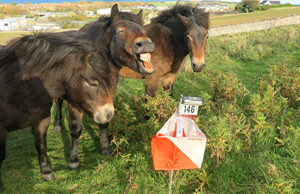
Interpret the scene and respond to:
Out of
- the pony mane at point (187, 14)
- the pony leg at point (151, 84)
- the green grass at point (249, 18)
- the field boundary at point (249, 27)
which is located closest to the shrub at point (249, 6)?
the green grass at point (249, 18)

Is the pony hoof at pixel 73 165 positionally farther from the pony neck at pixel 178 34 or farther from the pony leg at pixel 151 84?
the pony neck at pixel 178 34

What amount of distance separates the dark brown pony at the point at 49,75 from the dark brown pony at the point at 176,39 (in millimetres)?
2263

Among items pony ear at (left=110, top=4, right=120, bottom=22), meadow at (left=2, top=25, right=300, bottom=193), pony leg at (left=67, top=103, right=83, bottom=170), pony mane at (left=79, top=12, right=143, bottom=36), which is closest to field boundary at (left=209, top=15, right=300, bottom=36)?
meadow at (left=2, top=25, right=300, bottom=193)

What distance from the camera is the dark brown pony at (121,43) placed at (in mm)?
3045

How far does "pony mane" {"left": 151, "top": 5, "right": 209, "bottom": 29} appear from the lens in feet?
14.0

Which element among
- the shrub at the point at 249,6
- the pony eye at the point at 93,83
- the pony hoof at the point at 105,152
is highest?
the shrub at the point at 249,6

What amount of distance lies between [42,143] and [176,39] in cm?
329

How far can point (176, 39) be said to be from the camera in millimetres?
4609

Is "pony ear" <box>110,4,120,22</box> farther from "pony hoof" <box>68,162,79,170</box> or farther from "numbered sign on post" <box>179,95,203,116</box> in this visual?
"pony hoof" <box>68,162,79,170</box>

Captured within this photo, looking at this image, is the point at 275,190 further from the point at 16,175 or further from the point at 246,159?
the point at 16,175

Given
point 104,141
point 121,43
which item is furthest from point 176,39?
point 104,141

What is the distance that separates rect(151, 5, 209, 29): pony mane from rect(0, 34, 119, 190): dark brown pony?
2.59 metres

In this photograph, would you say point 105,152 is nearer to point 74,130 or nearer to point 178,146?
point 74,130

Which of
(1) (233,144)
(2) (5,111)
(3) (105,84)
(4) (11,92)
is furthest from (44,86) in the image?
(1) (233,144)
